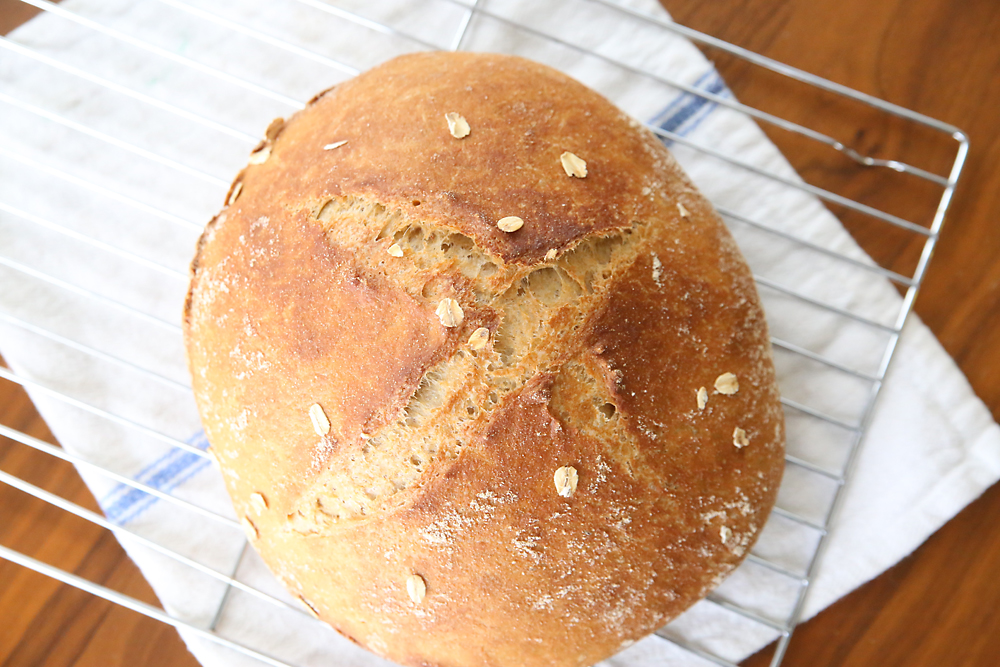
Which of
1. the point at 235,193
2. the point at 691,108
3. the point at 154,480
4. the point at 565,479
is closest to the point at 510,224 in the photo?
the point at 565,479

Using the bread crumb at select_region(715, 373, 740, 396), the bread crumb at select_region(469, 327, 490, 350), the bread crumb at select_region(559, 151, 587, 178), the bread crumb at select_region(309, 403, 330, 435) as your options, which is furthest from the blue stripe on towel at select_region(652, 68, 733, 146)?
the bread crumb at select_region(309, 403, 330, 435)

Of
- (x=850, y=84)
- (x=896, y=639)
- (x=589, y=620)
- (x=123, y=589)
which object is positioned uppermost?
(x=850, y=84)

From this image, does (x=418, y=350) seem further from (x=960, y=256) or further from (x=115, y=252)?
(x=960, y=256)

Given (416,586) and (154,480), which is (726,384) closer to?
(416,586)

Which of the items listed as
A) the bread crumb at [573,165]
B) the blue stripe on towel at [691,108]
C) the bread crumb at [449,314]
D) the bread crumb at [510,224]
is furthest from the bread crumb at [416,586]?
→ the blue stripe on towel at [691,108]

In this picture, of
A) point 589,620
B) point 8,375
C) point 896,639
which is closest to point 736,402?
point 589,620

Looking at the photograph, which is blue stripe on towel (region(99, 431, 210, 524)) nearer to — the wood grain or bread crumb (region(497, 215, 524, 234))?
bread crumb (region(497, 215, 524, 234))
